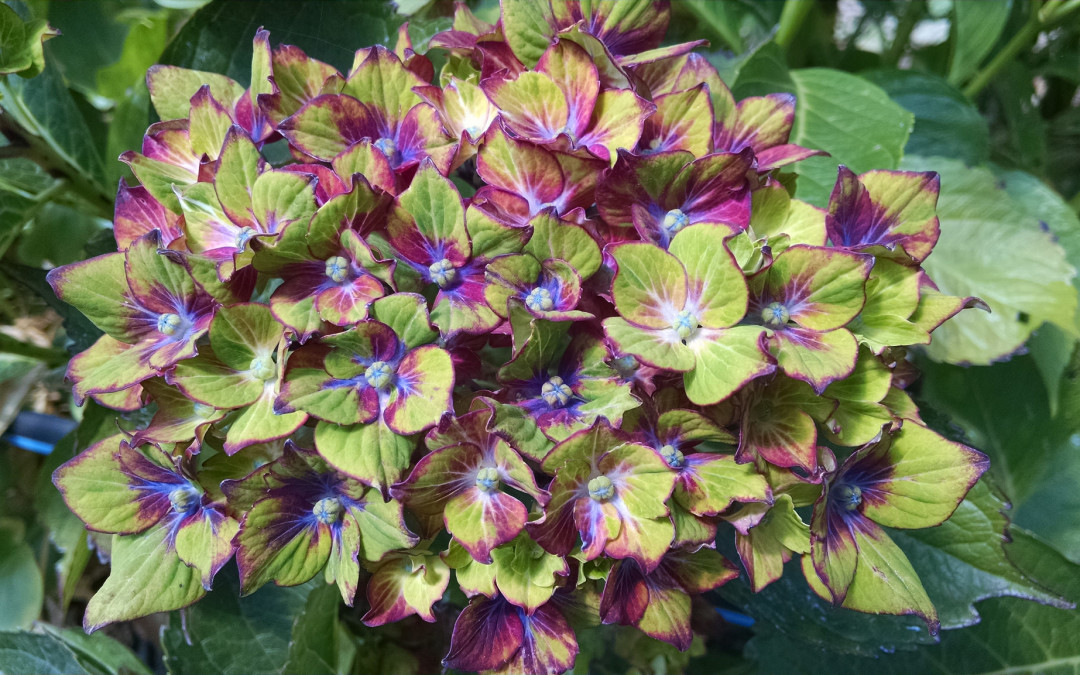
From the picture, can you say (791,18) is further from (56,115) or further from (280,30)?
(56,115)

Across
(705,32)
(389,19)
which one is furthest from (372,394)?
(705,32)

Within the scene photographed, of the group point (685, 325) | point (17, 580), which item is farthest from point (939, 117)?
point (17, 580)

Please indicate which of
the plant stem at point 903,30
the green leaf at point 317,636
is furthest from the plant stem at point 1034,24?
the green leaf at point 317,636

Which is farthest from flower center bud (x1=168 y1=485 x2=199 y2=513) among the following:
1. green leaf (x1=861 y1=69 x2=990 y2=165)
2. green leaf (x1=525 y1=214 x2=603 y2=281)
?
green leaf (x1=861 y1=69 x2=990 y2=165)

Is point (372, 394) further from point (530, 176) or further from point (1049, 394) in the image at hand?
point (1049, 394)

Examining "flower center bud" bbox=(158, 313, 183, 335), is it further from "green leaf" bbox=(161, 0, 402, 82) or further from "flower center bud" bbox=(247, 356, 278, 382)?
"green leaf" bbox=(161, 0, 402, 82)

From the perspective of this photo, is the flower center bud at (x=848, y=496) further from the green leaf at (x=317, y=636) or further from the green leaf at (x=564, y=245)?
the green leaf at (x=317, y=636)
